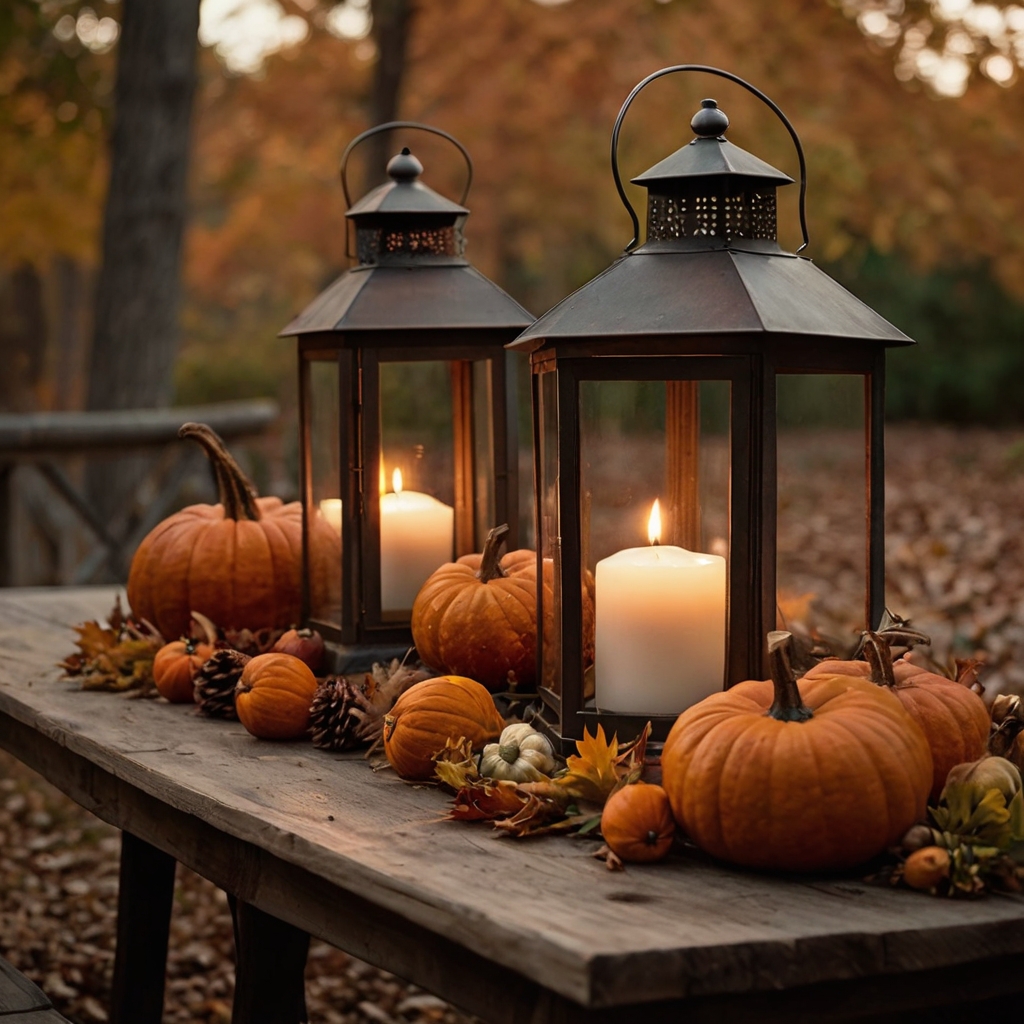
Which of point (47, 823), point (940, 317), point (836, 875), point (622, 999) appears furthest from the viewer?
point (940, 317)

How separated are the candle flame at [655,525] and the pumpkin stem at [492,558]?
32 cm

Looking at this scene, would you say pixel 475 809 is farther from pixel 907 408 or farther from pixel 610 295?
pixel 907 408

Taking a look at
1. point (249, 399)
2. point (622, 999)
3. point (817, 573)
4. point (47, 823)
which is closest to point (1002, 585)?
point (817, 573)

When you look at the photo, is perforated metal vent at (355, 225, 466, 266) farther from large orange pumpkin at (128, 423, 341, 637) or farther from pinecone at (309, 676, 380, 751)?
pinecone at (309, 676, 380, 751)

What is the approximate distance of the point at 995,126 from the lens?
8578 mm

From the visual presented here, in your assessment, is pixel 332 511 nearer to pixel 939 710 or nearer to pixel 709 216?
pixel 709 216

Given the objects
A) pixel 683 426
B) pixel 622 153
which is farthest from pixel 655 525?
pixel 622 153

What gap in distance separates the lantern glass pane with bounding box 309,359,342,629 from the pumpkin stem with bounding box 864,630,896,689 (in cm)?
114

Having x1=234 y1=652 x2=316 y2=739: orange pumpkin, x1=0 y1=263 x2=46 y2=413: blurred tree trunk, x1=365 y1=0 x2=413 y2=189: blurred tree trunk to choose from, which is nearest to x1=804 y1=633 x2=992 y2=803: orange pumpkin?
x1=234 y1=652 x2=316 y2=739: orange pumpkin

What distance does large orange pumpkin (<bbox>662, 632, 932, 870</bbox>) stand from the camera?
1.63m

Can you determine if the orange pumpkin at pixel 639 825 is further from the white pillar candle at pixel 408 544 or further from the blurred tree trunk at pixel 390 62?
the blurred tree trunk at pixel 390 62

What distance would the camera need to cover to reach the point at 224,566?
287cm

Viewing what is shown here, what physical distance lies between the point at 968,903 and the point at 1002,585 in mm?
6060

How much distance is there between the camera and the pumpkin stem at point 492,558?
7.55 ft
